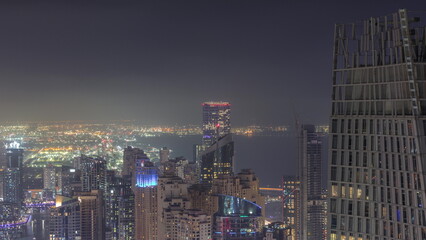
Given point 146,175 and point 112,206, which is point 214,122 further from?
point 112,206

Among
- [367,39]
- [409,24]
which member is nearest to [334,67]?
[367,39]

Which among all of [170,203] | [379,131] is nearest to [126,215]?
[170,203]

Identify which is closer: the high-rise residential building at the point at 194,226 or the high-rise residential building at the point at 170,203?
the high-rise residential building at the point at 194,226

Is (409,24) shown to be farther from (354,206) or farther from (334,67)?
(354,206)

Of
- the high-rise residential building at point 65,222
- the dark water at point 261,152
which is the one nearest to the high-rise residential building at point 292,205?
the dark water at point 261,152

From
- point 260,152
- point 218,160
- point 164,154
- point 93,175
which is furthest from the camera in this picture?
point 164,154

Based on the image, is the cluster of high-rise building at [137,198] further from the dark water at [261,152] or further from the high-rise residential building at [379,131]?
the high-rise residential building at [379,131]
